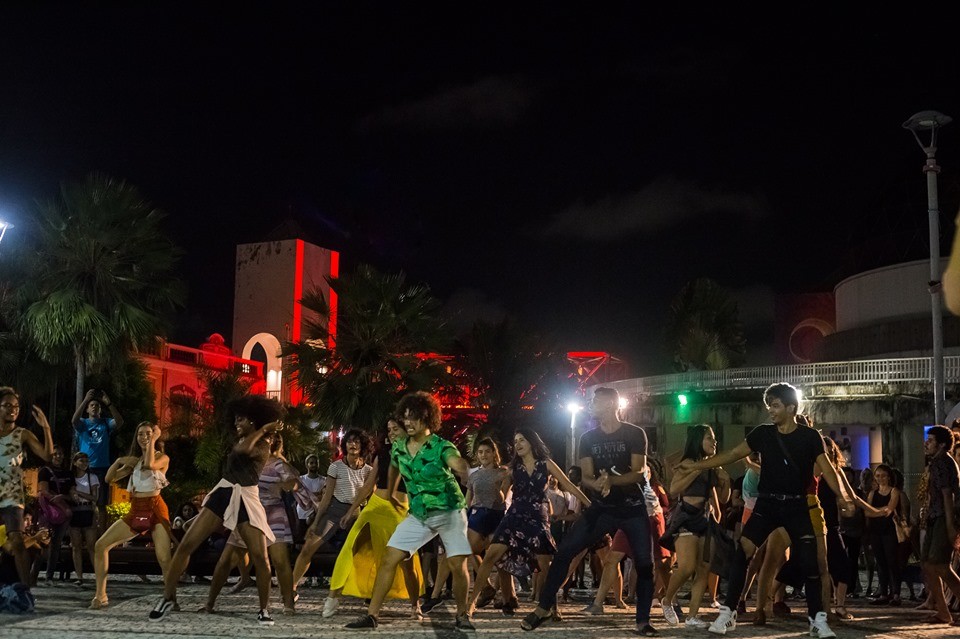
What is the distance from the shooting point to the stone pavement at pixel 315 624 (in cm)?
970

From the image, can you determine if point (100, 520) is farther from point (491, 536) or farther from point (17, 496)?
point (491, 536)

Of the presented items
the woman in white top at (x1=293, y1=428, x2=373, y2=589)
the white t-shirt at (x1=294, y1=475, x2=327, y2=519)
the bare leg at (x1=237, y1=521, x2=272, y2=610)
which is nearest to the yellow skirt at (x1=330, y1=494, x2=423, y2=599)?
the woman in white top at (x1=293, y1=428, x2=373, y2=589)

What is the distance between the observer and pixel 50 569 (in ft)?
49.5

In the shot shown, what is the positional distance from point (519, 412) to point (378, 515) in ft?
130

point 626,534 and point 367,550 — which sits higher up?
point 626,534

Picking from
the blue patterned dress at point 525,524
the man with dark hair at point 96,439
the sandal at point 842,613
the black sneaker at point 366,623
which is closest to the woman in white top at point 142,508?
the black sneaker at point 366,623

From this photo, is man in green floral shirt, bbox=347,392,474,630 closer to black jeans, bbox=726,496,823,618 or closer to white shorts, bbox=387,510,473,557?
white shorts, bbox=387,510,473,557

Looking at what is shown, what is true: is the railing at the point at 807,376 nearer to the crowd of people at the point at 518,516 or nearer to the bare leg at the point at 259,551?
the crowd of people at the point at 518,516

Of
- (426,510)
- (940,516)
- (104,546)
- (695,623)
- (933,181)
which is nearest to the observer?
(426,510)

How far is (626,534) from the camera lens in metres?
10.1

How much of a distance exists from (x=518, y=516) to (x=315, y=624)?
245cm

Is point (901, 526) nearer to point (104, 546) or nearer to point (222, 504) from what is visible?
point (222, 504)

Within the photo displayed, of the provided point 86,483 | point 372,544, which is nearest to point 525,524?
point 372,544

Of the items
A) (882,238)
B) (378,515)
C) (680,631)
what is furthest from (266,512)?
(882,238)
